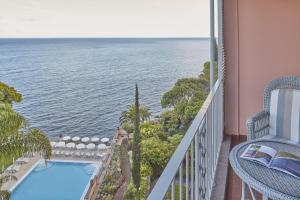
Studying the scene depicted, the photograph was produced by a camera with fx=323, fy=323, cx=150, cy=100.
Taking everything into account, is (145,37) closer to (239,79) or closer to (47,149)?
(47,149)

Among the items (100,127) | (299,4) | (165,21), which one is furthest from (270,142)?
(165,21)

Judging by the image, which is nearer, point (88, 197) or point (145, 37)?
point (88, 197)

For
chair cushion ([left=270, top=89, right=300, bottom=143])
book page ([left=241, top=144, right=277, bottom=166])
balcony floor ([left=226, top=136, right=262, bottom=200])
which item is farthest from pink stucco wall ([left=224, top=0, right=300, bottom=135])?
book page ([left=241, top=144, right=277, bottom=166])

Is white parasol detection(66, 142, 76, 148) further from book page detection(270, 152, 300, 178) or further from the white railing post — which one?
book page detection(270, 152, 300, 178)

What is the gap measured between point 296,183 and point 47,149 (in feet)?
33.5

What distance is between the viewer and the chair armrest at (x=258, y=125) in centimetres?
262

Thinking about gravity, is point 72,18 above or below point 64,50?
above

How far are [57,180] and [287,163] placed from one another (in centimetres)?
1944

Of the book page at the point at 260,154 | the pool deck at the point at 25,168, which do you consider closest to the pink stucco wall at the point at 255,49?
the book page at the point at 260,154

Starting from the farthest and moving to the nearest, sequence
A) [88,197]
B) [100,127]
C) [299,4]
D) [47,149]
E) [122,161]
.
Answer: [100,127] < [88,197] < [122,161] < [47,149] < [299,4]

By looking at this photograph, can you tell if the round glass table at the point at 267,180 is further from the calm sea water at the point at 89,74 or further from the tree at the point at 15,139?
the calm sea water at the point at 89,74

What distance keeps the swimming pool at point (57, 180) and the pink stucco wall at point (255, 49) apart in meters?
15.5

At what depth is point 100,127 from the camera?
23.0 metres

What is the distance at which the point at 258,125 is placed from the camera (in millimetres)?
2717
